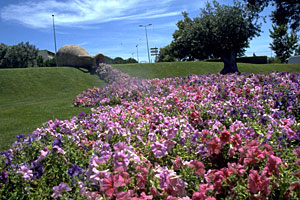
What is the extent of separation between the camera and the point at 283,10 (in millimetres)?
20125

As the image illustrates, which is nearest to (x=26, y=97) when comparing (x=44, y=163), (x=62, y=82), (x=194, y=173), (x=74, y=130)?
(x=62, y=82)

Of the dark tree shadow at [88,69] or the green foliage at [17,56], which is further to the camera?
the green foliage at [17,56]

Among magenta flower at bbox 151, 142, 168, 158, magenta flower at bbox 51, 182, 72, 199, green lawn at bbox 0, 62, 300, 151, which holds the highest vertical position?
green lawn at bbox 0, 62, 300, 151

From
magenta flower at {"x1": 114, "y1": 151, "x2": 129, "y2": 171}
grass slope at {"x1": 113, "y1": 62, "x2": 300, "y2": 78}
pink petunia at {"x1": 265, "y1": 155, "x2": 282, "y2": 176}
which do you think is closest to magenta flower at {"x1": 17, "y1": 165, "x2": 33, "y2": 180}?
magenta flower at {"x1": 114, "y1": 151, "x2": 129, "y2": 171}

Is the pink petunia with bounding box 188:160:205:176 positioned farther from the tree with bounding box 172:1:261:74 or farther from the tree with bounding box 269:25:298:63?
the tree with bounding box 269:25:298:63

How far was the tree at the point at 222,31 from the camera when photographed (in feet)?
72.6

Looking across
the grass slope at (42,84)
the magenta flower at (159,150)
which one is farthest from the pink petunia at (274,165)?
the grass slope at (42,84)

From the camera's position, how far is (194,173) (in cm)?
212

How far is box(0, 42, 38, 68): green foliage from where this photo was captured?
4629 cm

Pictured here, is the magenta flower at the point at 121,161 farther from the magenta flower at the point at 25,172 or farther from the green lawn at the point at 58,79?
the green lawn at the point at 58,79

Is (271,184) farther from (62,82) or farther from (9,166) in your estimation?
(62,82)

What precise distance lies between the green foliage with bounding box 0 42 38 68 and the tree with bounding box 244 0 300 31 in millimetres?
43332

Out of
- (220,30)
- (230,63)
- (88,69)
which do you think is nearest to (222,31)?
(220,30)

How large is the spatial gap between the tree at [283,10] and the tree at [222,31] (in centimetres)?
156
